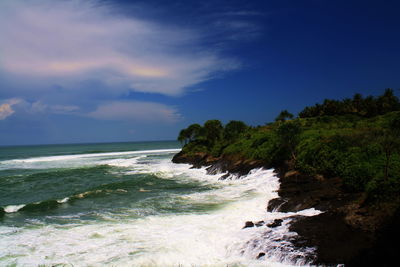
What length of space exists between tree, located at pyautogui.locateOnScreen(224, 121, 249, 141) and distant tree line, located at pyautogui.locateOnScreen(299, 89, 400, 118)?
26077 millimetres

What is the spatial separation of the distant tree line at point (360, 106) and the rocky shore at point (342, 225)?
55.3 m

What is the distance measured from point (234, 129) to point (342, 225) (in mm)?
46148

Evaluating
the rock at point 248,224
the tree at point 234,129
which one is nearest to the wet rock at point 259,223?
the rock at point 248,224

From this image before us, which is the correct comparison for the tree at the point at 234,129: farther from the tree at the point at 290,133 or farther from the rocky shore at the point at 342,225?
the rocky shore at the point at 342,225

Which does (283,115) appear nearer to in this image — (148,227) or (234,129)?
(234,129)

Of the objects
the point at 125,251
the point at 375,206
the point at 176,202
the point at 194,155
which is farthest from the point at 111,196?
the point at 194,155

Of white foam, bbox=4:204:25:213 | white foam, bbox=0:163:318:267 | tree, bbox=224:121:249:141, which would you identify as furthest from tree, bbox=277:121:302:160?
white foam, bbox=4:204:25:213

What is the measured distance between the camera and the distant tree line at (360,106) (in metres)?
62.7

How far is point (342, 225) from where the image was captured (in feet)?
41.6

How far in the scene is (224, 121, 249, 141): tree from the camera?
56244 mm

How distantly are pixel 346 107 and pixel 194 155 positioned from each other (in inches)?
1769

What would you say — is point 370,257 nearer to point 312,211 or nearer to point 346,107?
point 312,211

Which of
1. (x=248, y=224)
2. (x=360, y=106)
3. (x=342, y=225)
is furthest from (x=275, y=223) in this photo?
(x=360, y=106)

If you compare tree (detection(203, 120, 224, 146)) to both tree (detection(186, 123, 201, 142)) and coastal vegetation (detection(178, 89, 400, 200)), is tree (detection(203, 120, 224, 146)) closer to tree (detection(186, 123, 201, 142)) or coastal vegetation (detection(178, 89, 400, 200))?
coastal vegetation (detection(178, 89, 400, 200))
